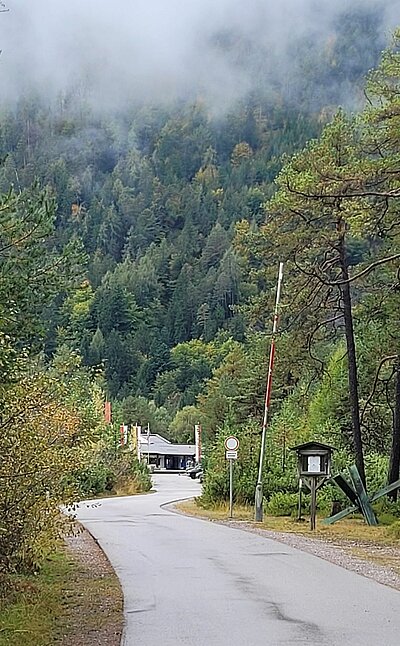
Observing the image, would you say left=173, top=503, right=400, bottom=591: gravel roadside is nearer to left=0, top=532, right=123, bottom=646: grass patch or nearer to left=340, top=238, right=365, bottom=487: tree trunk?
left=0, top=532, right=123, bottom=646: grass patch

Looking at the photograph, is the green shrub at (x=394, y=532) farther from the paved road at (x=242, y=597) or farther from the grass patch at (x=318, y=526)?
the paved road at (x=242, y=597)

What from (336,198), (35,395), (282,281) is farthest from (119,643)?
(282,281)

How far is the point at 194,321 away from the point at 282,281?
139 meters

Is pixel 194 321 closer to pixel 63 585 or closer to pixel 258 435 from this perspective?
pixel 258 435

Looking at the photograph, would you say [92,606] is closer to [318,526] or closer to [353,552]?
[353,552]

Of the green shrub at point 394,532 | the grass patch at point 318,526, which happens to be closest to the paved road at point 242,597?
the grass patch at point 318,526

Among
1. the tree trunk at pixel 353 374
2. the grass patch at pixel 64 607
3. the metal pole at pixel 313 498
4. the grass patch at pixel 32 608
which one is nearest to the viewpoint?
the grass patch at pixel 32 608

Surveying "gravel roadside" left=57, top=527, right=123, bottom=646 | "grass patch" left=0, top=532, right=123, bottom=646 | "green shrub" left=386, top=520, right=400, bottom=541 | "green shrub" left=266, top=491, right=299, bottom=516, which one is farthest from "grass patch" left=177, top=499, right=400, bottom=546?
"grass patch" left=0, top=532, right=123, bottom=646

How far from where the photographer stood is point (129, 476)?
50094 millimetres

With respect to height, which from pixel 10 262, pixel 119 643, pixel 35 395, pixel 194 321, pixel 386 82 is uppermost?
pixel 194 321

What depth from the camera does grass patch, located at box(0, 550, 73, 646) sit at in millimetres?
9242

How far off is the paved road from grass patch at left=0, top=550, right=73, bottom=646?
814 mm

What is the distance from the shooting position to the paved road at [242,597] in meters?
9.11

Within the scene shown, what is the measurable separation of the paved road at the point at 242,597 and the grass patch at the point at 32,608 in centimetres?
81
